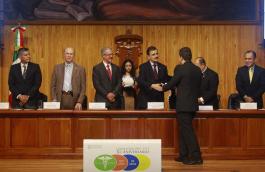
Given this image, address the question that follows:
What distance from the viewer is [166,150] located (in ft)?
21.5

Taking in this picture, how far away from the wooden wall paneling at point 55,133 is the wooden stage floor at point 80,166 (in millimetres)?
247

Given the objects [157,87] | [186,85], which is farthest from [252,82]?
[157,87]

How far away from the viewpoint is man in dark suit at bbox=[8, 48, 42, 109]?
267 inches

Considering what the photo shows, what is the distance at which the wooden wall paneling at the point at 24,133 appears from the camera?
653 centimetres

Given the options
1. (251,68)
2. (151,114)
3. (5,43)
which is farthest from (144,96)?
(5,43)

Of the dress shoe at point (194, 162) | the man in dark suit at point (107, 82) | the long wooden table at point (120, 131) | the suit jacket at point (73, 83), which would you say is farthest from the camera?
the suit jacket at point (73, 83)

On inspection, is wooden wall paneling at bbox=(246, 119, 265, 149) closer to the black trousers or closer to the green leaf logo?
the black trousers

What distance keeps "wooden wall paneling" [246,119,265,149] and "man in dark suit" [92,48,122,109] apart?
196 cm

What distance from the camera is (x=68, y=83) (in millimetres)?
6965

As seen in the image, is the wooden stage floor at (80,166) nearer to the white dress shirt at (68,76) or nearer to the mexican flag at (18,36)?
the white dress shirt at (68,76)

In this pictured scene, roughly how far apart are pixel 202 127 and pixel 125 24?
3.48 metres

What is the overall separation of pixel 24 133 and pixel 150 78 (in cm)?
203

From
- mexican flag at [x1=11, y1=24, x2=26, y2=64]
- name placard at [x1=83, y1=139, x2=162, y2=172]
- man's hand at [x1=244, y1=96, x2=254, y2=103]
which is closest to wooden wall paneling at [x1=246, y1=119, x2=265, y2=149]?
man's hand at [x1=244, y1=96, x2=254, y2=103]

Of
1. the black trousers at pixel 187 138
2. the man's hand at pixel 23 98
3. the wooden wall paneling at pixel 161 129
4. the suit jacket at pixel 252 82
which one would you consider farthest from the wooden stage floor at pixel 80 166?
the suit jacket at pixel 252 82
